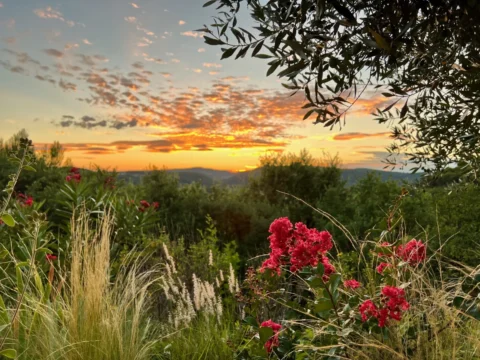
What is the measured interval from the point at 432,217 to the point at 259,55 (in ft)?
19.4

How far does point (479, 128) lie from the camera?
3639mm

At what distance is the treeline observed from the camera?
6773 mm

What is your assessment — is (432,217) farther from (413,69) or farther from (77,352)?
(77,352)

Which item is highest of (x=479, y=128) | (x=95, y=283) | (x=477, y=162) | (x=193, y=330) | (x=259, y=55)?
(x=259, y=55)

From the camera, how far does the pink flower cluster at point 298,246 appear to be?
306 centimetres

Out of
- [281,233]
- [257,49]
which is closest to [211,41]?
[257,49]

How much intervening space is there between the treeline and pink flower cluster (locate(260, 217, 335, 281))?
0.48m

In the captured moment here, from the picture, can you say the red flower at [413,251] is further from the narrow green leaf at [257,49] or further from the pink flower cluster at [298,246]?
the narrow green leaf at [257,49]

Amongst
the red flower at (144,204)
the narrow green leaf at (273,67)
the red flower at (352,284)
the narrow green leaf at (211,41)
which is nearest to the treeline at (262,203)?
the red flower at (144,204)

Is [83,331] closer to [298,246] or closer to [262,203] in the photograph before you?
[298,246]

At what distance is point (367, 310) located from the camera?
2730 mm

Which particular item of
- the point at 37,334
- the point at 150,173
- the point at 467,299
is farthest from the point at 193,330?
the point at 150,173

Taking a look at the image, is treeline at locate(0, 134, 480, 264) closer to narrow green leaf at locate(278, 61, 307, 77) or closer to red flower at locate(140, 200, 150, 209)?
red flower at locate(140, 200, 150, 209)

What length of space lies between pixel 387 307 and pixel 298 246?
63 cm
